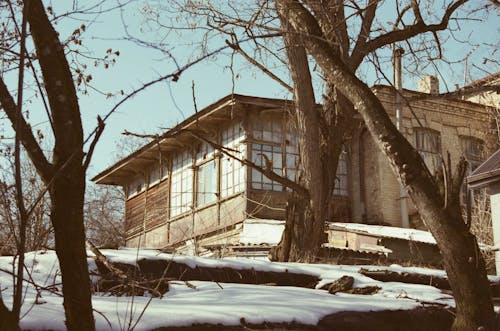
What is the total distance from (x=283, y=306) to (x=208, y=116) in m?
13.0

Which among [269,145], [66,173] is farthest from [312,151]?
[66,173]

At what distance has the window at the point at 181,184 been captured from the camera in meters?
20.0

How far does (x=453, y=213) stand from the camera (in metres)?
6.09

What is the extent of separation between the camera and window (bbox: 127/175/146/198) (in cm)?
2405

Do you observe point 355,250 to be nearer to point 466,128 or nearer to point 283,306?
point 466,128

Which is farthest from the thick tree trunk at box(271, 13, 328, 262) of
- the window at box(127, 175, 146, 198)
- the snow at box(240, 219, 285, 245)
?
the window at box(127, 175, 146, 198)

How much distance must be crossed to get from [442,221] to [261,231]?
991 cm

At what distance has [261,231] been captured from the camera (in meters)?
15.8

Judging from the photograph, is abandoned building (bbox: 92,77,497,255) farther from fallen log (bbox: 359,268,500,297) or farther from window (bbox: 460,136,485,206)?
fallen log (bbox: 359,268,500,297)

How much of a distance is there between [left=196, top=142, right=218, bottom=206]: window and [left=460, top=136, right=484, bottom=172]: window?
7.68 m

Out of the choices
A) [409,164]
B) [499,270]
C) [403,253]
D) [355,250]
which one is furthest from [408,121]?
[409,164]

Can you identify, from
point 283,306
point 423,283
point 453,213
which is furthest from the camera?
point 423,283

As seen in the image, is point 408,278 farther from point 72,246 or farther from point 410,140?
point 410,140

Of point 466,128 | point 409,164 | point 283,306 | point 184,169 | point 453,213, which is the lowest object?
point 283,306
